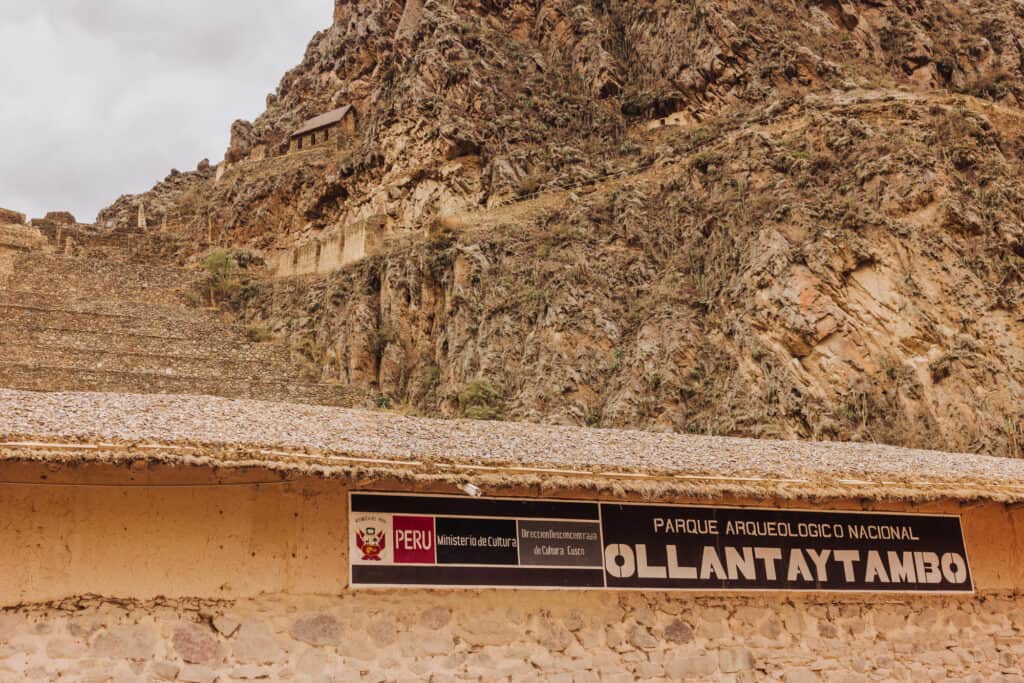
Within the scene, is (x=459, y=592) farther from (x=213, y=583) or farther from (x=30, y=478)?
(x=30, y=478)

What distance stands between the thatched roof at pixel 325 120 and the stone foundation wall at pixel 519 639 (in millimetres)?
48564

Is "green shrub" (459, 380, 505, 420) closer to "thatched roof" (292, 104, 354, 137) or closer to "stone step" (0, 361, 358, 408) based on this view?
"stone step" (0, 361, 358, 408)

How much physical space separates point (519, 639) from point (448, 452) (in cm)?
199

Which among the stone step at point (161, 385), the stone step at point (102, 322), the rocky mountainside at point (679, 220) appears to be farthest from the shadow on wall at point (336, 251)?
the stone step at point (161, 385)

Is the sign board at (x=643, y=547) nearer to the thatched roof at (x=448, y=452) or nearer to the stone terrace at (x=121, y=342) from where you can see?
the thatched roof at (x=448, y=452)

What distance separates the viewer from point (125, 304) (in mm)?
31969

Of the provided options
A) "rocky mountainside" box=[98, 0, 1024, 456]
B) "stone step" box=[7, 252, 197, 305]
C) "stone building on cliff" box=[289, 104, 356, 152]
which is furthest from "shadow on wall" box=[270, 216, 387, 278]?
"stone building on cliff" box=[289, 104, 356, 152]

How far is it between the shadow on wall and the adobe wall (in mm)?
29122

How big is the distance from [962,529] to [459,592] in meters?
6.28

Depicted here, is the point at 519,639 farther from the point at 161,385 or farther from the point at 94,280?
the point at 94,280

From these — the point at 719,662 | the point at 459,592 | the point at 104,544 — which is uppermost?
the point at 104,544

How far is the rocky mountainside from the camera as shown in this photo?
24.2 meters

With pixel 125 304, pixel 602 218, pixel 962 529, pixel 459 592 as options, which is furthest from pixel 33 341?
pixel 962 529

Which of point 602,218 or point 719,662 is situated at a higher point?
point 602,218
